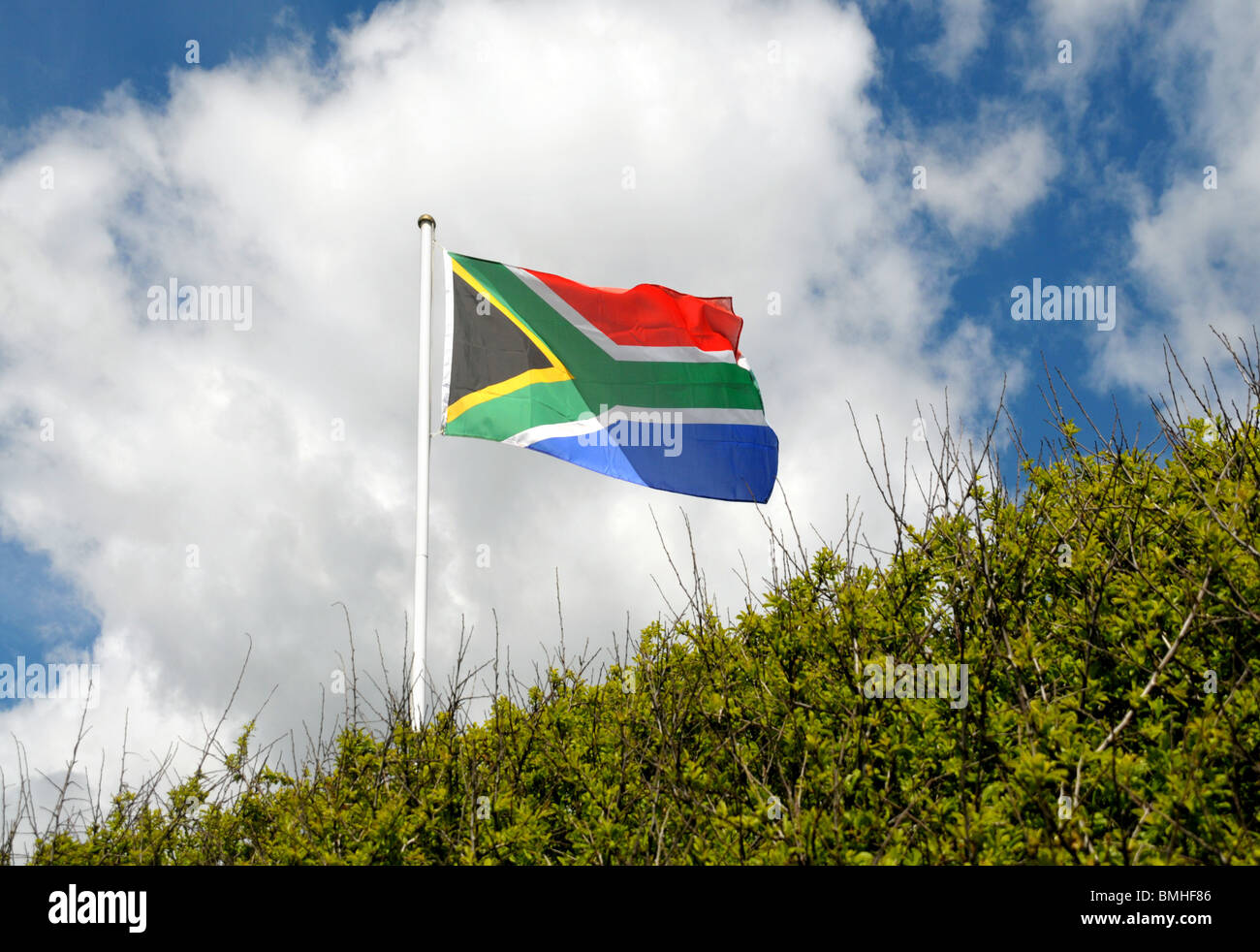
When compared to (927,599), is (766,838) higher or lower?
lower

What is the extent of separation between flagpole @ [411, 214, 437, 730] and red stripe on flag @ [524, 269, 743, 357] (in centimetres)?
116

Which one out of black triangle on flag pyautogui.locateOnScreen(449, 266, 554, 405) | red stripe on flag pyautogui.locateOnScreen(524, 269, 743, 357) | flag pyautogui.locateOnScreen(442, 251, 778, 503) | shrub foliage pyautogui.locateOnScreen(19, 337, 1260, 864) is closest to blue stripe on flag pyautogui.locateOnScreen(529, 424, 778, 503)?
flag pyautogui.locateOnScreen(442, 251, 778, 503)

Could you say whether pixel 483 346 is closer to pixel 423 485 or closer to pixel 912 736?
pixel 423 485

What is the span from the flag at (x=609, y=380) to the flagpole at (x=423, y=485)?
0.28 m

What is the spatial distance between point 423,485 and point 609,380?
267 cm

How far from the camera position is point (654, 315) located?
9.82 m

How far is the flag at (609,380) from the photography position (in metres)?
8.19

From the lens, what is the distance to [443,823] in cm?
457

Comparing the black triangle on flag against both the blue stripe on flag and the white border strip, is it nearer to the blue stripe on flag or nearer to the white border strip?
the white border strip

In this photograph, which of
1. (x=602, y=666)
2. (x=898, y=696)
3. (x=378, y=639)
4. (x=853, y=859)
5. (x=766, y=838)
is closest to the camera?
(x=853, y=859)

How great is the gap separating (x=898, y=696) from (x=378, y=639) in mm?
3141

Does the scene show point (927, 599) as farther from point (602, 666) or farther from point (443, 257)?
point (443, 257)
